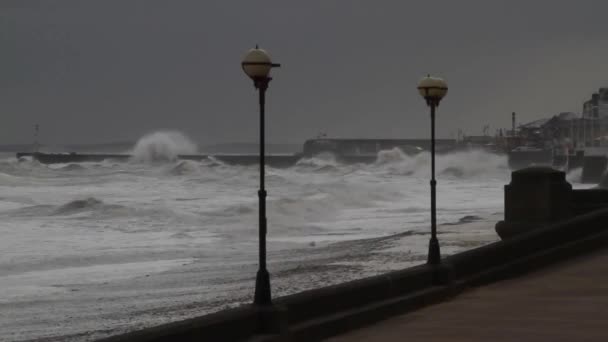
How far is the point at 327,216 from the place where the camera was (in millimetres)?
49469

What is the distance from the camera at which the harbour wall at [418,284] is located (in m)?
9.01

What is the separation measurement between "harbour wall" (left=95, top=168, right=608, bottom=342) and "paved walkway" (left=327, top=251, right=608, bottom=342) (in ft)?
0.59

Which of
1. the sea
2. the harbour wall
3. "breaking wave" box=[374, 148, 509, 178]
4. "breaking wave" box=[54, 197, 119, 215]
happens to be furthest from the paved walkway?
"breaking wave" box=[374, 148, 509, 178]

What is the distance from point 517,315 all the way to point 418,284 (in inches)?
68.4

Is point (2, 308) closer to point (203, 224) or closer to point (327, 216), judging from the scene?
point (203, 224)

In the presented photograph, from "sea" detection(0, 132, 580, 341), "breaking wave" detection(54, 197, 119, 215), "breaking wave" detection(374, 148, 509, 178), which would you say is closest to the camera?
"sea" detection(0, 132, 580, 341)

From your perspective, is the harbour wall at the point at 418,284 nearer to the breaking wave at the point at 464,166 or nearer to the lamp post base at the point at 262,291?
the lamp post base at the point at 262,291

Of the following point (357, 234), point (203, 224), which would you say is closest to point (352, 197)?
point (203, 224)

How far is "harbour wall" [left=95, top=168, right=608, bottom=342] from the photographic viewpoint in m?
9.01

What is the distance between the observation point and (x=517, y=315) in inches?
442

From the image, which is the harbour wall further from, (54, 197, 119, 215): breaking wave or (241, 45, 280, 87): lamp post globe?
(54, 197, 119, 215): breaking wave

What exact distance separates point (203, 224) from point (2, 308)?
85.3ft

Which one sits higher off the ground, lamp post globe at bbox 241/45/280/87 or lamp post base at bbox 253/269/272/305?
lamp post globe at bbox 241/45/280/87

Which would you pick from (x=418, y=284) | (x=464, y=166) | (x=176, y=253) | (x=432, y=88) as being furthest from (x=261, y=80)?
(x=464, y=166)
